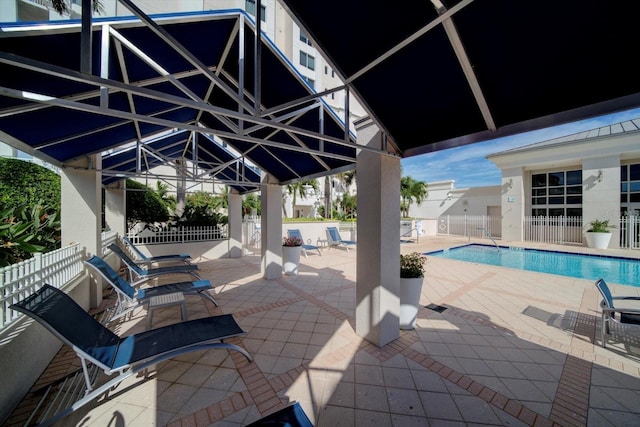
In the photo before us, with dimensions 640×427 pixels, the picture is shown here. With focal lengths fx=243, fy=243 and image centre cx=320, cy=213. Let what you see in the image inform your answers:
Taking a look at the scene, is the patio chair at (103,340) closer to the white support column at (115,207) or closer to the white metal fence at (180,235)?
the white support column at (115,207)

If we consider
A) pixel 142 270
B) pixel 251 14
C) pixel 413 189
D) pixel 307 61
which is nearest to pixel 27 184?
pixel 142 270

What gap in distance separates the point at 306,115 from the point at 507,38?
303 cm

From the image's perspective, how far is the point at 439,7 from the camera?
2.10 meters

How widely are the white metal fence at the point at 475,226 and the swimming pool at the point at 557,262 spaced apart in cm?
448

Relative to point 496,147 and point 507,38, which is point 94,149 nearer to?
point 507,38


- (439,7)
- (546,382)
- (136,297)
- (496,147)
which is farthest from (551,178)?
(136,297)

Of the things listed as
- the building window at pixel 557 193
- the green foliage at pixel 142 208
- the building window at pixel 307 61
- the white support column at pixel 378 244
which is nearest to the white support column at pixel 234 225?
the green foliage at pixel 142 208

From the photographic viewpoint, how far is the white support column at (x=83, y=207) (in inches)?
193

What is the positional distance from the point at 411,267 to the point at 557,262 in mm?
11644

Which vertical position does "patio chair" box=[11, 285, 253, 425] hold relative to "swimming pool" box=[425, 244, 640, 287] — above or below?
above

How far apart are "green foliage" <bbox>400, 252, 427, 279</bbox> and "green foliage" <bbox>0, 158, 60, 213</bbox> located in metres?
10.2

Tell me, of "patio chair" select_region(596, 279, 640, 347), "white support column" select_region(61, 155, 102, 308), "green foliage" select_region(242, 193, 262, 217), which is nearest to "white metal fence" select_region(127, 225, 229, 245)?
"white support column" select_region(61, 155, 102, 308)

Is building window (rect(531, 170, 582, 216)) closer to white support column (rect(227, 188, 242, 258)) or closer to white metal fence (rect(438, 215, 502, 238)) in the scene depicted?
white metal fence (rect(438, 215, 502, 238))

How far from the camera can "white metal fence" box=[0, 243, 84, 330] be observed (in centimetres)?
267
